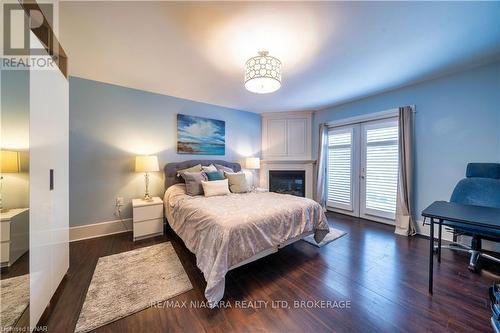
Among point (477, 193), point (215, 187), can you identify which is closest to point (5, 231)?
point (215, 187)

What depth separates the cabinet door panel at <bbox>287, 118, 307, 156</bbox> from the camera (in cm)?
484

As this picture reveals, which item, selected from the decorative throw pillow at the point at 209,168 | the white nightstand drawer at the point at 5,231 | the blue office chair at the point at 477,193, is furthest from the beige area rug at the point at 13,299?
the blue office chair at the point at 477,193

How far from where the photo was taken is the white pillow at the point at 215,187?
2946mm

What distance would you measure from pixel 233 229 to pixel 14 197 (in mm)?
1530

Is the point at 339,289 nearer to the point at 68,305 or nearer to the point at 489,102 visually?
the point at 68,305

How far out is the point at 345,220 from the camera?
3.91 m

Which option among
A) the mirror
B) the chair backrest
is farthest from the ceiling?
the chair backrest

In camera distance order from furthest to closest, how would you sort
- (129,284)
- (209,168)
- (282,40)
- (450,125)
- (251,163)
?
(251,163)
(209,168)
(450,125)
(282,40)
(129,284)

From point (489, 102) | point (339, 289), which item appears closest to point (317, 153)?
point (489, 102)

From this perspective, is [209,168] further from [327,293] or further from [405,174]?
[405,174]

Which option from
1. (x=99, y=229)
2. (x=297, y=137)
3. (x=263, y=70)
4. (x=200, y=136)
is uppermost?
(x=263, y=70)

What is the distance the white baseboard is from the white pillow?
159cm

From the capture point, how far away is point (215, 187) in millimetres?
3006

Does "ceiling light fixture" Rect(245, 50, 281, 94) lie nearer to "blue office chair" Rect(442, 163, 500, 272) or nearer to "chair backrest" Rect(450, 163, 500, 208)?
"blue office chair" Rect(442, 163, 500, 272)
